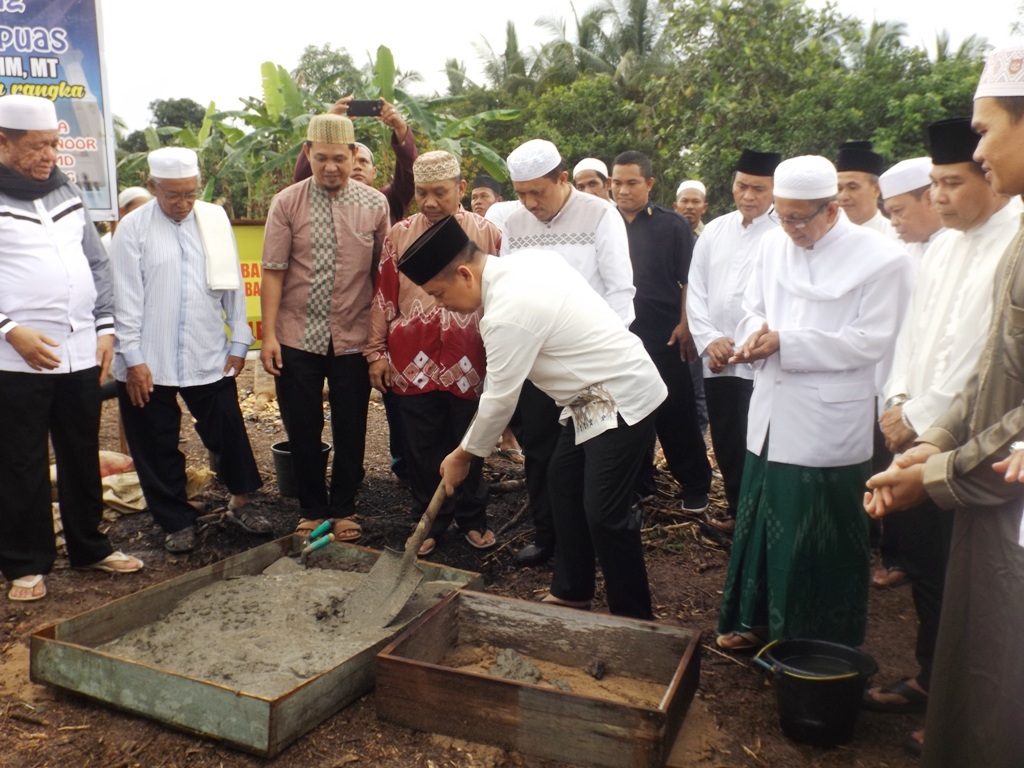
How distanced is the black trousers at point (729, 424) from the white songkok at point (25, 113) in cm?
348

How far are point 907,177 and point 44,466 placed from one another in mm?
4148

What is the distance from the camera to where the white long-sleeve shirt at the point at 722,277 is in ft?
15.6

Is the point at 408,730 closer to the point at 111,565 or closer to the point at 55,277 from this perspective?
the point at 111,565

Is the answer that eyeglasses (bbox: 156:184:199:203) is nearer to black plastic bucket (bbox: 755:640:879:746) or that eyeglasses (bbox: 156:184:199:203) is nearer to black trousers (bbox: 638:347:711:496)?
black trousers (bbox: 638:347:711:496)

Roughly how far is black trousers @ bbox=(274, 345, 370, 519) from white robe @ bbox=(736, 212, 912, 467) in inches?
90.9

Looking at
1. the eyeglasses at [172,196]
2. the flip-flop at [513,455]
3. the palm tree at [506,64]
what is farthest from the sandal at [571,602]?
the palm tree at [506,64]

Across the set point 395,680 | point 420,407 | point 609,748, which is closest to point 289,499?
point 420,407

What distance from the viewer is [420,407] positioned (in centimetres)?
447

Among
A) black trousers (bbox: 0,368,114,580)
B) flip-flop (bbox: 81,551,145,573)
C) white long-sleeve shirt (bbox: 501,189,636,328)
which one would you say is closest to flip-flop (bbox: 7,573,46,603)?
black trousers (bbox: 0,368,114,580)

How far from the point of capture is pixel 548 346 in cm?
332

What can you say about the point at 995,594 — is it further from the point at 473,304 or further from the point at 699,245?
the point at 699,245

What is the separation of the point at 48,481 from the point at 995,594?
3.84 meters

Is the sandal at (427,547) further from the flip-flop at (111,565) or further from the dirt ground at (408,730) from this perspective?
the flip-flop at (111,565)

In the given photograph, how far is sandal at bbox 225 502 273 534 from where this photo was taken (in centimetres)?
478
